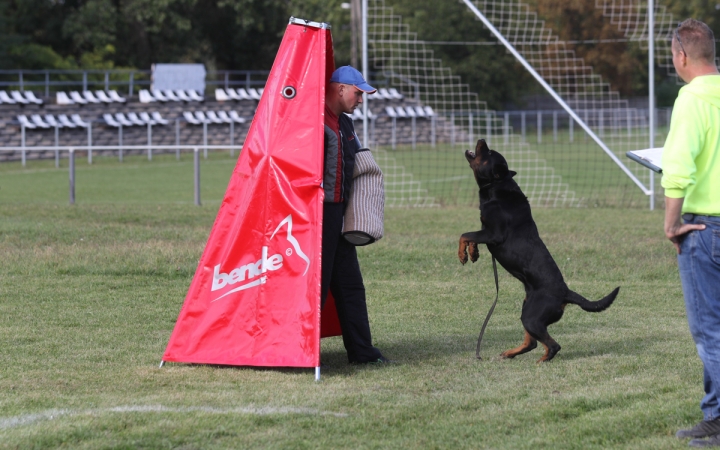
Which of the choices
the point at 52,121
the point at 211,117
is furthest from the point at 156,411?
the point at 211,117

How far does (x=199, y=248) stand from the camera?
1080 cm

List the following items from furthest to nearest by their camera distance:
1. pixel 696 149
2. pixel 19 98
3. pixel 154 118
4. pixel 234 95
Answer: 1. pixel 234 95
2. pixel 154 118
3. pixel 19 98
4. pixel 696 149

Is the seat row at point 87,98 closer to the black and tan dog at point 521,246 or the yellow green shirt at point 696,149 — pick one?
the black and tan dog at point 521,246

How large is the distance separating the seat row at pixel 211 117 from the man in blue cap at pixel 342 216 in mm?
28726

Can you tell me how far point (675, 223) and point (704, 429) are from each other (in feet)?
3.44

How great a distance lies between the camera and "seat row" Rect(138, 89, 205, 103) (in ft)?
114

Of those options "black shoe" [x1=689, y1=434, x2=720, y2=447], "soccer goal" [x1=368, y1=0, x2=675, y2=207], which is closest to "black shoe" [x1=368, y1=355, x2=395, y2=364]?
"black shoe" [x1=689, y1=434, x2=720, y2=447]

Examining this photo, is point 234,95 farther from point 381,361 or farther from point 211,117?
point 381,361

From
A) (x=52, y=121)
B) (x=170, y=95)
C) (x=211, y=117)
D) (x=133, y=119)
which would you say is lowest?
(x=52, y=121)

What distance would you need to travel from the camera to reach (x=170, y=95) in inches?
1404

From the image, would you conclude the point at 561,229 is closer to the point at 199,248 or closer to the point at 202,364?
the point at 199,248

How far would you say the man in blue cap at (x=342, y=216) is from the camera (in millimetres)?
5859

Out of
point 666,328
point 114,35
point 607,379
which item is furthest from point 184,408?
point 114,35

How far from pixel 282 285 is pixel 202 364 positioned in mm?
745
